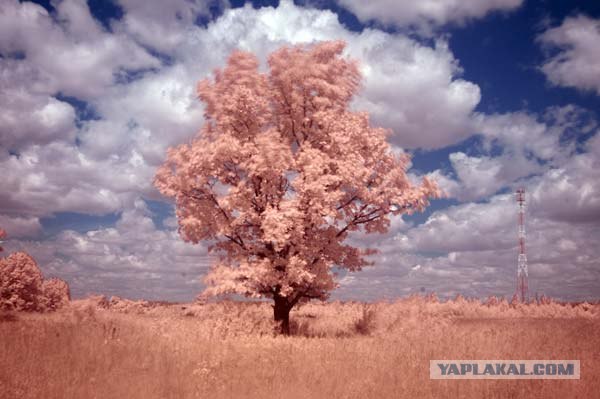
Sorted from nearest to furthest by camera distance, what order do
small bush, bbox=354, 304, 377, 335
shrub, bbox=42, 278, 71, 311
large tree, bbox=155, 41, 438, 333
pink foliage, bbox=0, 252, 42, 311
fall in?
large tree, bbox=155, 41, 438, 333 → small bush, bbox=354, 304, 377, 335 → pink foliage, bbox=0, 252, 42, 311 → shrub, bbox=42, 278, 71, 311

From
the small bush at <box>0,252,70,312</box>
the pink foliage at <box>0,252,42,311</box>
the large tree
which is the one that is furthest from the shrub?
the large tree

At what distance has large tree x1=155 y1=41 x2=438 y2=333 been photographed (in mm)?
16016

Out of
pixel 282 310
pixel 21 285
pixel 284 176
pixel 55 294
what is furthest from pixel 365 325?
pixel 55 294

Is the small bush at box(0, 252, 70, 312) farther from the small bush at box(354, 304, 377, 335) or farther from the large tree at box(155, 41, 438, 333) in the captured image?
the small bush at box(354, 304, 377, 335)

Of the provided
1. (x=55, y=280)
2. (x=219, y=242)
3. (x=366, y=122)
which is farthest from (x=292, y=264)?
(x=55, y=280)

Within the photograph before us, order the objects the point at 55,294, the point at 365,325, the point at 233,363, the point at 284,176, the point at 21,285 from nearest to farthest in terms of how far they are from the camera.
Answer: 1. the point at 233,363
2. the point at 284,176
3. the point at 365,325
4. the point at 21,285
5. the point at 55,294

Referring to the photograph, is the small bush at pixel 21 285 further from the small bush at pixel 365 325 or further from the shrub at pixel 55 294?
the small bush at pixel 365 325

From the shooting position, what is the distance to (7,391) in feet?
25.2

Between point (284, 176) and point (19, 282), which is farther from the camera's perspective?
point (19, 282)

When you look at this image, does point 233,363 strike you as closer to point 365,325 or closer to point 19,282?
point 365,325

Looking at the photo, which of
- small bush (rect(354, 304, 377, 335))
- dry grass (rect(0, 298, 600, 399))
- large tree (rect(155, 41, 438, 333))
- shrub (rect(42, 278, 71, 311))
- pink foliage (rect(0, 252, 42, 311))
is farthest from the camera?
shrub (rect(42, 278, 71, 311))

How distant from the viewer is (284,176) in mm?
17234

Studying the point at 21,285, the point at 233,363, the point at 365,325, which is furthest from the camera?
the point at 21,285

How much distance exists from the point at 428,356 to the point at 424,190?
7.62 metres
